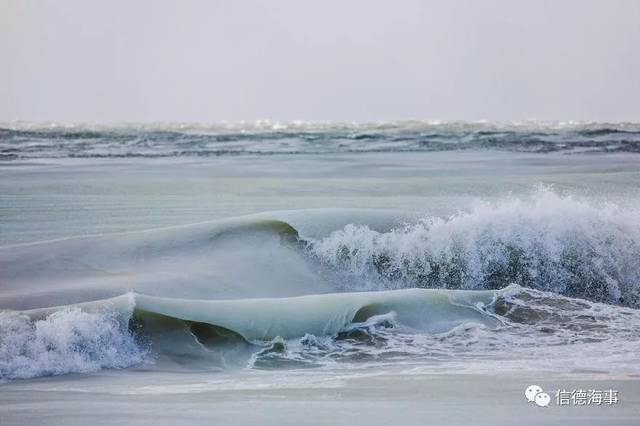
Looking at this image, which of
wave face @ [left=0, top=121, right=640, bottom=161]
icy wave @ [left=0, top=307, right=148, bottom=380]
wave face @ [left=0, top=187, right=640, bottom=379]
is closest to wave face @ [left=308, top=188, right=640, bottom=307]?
wave face @ [left=0, top=187, right=640, bottom=379]

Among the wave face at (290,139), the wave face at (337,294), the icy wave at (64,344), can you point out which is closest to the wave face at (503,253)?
the wave face at (337,294)

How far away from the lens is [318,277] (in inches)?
145

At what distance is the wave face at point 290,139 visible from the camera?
935 centimetres

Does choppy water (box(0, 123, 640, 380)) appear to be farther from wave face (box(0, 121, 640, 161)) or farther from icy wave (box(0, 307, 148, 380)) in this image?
wave face (box(0, 121, 640, 161))

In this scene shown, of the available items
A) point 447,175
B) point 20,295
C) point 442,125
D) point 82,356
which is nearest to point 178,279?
point 20,295

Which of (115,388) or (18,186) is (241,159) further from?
(115,388)

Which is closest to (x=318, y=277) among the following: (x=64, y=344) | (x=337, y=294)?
(x=337, y=294)

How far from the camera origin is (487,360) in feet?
8.54

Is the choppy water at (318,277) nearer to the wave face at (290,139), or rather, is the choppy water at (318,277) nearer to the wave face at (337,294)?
the wave face at (337,294)

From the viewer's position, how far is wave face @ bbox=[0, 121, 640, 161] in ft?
30.7

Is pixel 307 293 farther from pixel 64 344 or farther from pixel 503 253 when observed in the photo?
pixel 64 344

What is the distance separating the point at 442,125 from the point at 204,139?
3.78 m

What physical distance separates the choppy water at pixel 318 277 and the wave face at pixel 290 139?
9.67ft

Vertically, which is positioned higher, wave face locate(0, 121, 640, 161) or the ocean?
wave face locate(0, 121, 640, 161)
